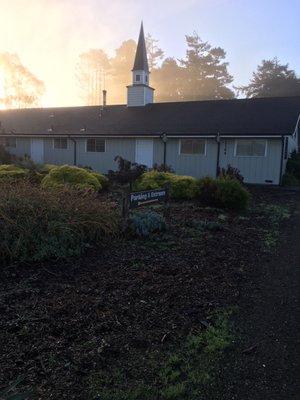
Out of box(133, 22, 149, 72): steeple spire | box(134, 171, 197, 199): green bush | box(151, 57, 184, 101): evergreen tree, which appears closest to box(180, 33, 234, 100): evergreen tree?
box(151, 57, 184, 101): evergreen tree

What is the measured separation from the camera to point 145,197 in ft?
26.2

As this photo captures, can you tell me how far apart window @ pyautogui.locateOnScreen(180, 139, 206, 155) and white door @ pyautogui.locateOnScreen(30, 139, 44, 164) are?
9.40 meters

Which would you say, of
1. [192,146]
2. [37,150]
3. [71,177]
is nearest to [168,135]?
[192,146]

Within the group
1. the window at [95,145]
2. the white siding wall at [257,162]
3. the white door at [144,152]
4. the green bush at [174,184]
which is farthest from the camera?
the window at [95,145]

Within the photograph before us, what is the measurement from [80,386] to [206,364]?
102 cm

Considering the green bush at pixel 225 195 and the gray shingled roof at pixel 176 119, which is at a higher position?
the gray shingled roof at pixel 176 119

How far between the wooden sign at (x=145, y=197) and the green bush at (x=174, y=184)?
10.4ft

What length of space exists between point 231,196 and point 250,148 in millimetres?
9374

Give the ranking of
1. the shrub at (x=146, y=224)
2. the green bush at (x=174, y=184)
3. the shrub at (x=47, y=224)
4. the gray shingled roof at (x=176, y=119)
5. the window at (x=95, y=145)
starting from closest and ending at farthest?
the shrub at (x=47, y=224), the shrub at (x=146, y=224), the green bush at (x=174, y=184), the gray shingled roof at (x=176, y=119), the window at (x=95, y=145)

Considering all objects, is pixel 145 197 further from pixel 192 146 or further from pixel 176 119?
pixel 176 119

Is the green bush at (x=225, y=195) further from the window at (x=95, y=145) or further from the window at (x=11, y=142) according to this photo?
the window at (x=11, y=142)

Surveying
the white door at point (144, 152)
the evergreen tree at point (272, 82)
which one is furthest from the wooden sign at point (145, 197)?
the evergreen tree at point (272, 82)

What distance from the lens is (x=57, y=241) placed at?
5961 mm

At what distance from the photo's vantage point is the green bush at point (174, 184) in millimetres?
12235
